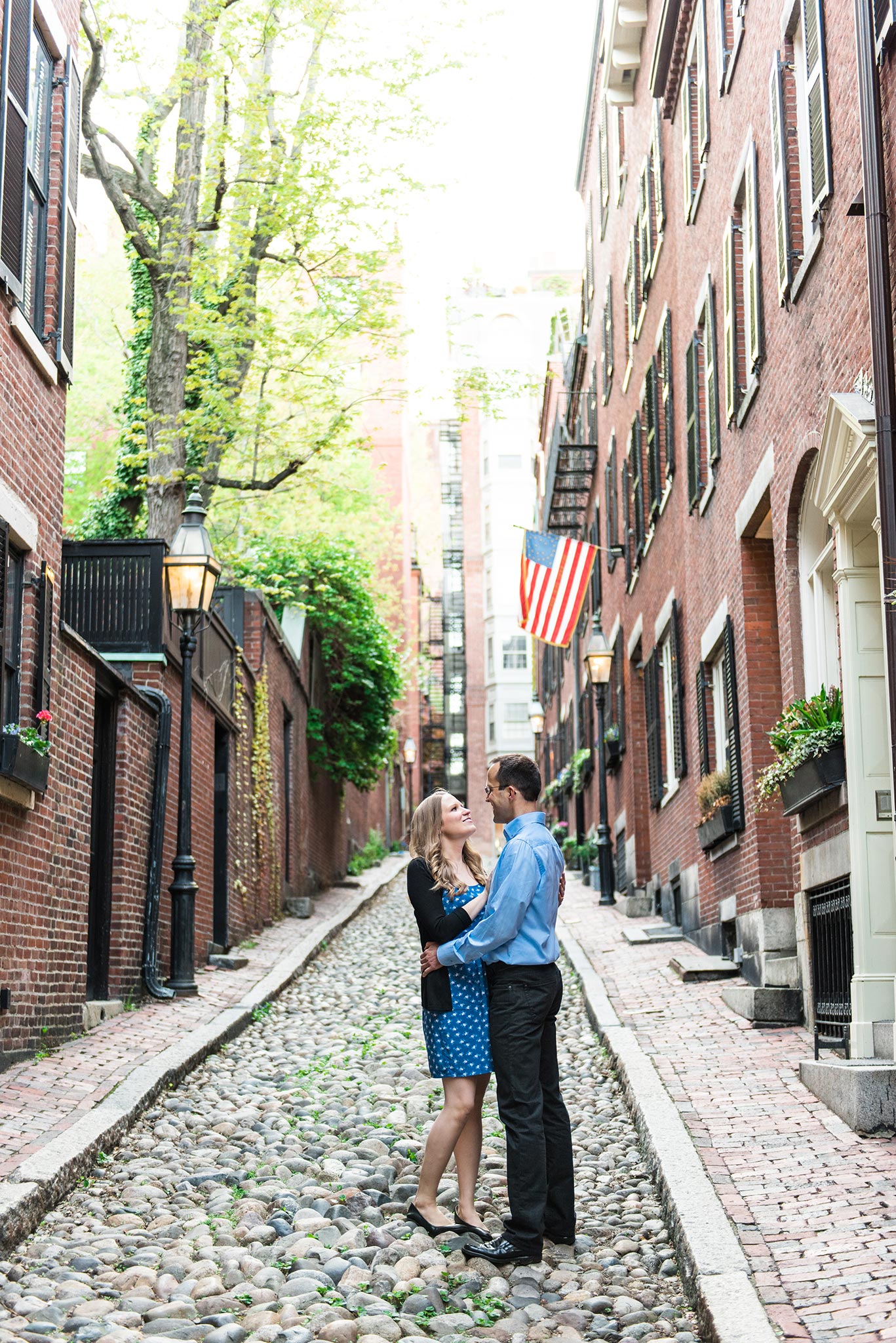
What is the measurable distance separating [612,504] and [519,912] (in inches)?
728

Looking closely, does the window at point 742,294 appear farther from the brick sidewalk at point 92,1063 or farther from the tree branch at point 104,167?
the tree branch at point 104,167

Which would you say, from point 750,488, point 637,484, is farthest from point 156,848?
point 637,484

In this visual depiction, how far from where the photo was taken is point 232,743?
56.1 ft

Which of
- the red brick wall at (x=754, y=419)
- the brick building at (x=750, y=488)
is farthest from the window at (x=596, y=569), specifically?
the red brick wall at (x=754, y=419)

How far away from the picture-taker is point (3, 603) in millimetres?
8742

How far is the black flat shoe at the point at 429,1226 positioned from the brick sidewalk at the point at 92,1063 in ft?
5.31

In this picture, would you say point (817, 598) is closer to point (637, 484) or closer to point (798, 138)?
point (798, 138)

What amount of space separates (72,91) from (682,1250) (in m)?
8.61

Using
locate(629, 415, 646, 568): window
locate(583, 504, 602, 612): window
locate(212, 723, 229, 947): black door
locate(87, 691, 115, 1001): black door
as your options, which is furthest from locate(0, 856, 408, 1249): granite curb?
locate(583, 504, 602, 612): window

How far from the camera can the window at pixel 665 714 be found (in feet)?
51.9

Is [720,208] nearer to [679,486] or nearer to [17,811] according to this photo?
[679,486]

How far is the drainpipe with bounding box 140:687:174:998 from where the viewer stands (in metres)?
12.5

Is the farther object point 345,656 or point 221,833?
point 345,656

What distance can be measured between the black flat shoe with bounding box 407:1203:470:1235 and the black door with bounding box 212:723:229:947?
32.2ft
